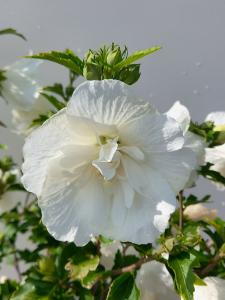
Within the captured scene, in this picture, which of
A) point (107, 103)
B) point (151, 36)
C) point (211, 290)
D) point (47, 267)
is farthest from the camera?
point (151, 36)

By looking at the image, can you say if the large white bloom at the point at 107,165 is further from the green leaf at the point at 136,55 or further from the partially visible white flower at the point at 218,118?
the partially visible white flower at the point at 218,118

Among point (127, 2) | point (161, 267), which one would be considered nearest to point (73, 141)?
point (161, 267)

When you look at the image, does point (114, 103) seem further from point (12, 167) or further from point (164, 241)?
point (12, 167)

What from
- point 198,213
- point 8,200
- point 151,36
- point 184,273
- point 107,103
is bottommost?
point 8,200

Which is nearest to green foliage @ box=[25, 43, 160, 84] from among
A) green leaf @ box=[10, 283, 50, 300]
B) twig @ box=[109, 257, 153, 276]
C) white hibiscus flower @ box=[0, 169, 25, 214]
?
twig @ box=[109, 257, 153, 276]

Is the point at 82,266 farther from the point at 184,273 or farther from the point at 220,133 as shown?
the point at 220,133

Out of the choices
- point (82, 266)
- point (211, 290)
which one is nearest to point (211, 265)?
point (211, 290)

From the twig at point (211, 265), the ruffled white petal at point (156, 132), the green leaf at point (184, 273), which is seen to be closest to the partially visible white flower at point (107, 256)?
the twig at point (211, 265)
